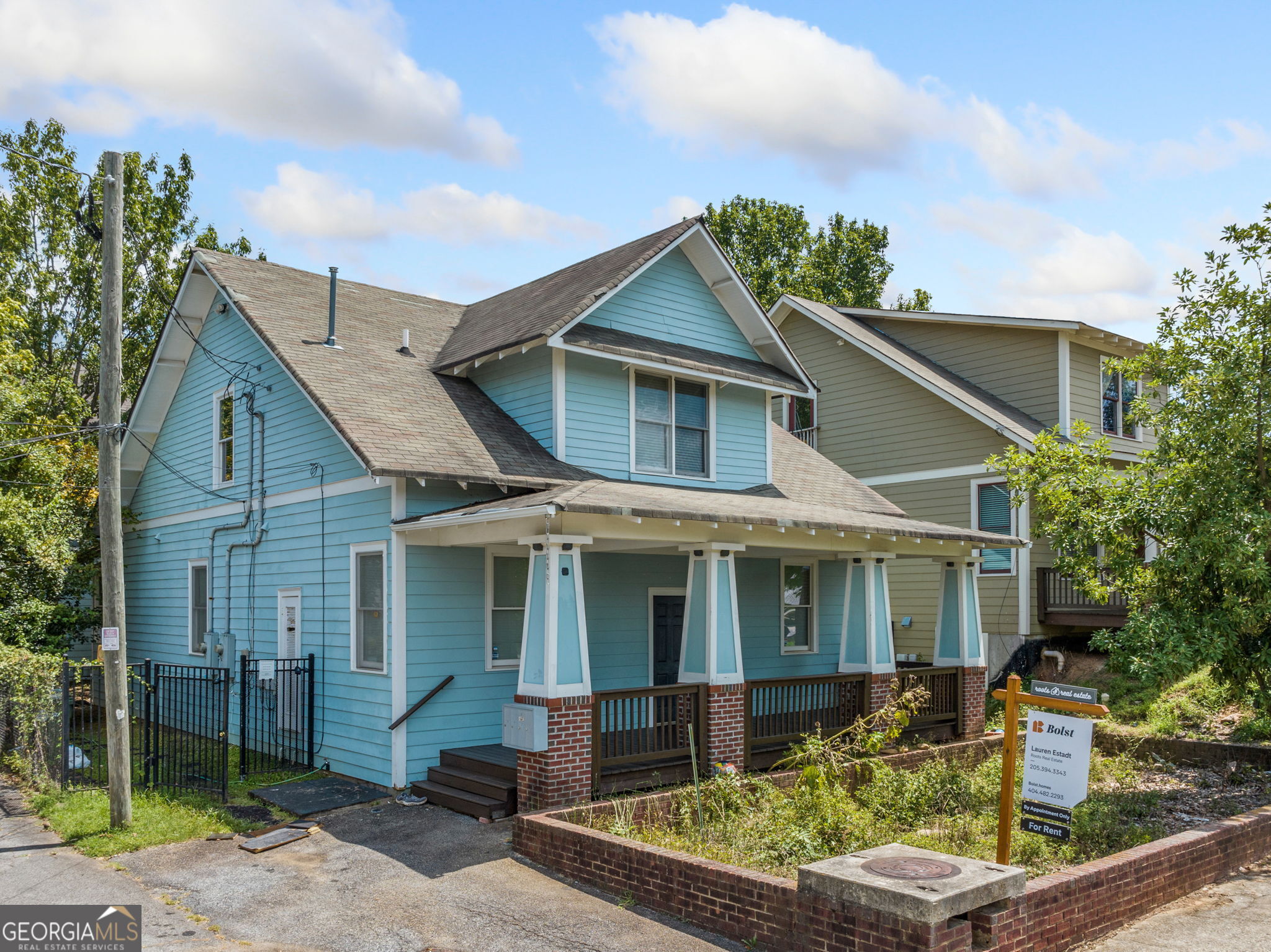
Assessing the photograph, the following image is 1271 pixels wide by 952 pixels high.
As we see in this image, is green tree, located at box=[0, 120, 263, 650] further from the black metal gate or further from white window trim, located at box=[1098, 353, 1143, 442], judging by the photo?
white window trim, located at box=[1098, 353, 1143, 442]

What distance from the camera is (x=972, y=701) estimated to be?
50.3 feet

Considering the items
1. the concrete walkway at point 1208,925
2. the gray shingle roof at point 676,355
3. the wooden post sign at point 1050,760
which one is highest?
the gray shingle roof at point 676,355

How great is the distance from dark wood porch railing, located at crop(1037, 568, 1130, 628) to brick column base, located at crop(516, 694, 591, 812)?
11.8 metres

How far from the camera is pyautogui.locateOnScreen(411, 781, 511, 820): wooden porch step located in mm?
10812

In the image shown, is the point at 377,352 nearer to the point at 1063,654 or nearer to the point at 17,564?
the point at 17,564

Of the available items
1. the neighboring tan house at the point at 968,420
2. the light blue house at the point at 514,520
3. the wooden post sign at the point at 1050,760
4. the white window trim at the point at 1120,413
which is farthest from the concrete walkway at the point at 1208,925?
the white window trim at the point at 1120,413

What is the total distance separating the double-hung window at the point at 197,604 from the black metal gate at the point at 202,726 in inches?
20.9

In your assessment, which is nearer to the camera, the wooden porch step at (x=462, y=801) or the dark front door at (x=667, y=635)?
the wooden porch step at (x=462, y=801)

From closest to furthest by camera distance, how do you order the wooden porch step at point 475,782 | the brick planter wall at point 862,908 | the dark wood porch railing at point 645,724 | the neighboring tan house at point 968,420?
the brick planter wall at point 862,908 < the dark wood porch railing at point 645,724 < the wooden porch step at point 475,782 < the neighboring tan house at point 968,420

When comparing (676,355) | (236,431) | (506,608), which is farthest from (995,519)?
(236,431)

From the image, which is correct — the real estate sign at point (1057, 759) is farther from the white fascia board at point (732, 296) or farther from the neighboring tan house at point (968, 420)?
the neighboring tan house at point (968, 420)

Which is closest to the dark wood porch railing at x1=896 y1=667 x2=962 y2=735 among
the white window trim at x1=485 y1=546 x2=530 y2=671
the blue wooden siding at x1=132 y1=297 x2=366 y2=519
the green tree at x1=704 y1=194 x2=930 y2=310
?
the white window trim at x1=485 y1=546 x2=530 y2=671

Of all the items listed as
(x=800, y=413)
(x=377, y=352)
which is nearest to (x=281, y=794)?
(x=377, y=352)

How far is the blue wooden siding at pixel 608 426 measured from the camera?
14.3 metres
